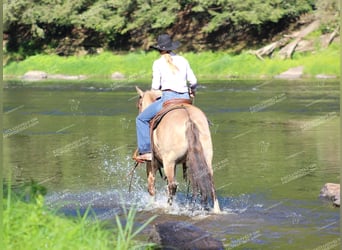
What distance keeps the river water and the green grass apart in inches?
15.0

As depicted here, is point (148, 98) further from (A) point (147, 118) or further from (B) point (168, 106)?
(B) point (168, 106)

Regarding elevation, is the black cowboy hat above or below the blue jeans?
above

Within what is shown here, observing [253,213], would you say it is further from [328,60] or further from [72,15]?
[72,15]

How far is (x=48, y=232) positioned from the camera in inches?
322

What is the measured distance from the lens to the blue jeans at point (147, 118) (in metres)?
12.6

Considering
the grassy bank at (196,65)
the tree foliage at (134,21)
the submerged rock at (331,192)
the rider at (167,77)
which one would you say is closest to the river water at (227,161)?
the submerged rock at (331,192)

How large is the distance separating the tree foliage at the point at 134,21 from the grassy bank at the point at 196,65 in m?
2.74

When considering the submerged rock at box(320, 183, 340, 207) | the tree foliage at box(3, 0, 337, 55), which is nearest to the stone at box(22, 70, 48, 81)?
the tree foliage at box(3, 0, 337, 55)

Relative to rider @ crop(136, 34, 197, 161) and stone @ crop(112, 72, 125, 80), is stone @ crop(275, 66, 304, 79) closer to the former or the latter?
stone @ crop(112, 72, 125, 80)

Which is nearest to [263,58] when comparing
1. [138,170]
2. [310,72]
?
[310,72]

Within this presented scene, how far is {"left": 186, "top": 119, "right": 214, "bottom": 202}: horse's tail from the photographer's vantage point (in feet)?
37.8

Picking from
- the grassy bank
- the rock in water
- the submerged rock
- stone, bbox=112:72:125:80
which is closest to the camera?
the rock in water

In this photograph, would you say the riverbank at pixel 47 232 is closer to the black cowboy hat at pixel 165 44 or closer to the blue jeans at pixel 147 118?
the blue jeans at pixel 147 118

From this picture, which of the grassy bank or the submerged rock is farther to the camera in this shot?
the grassy bank
